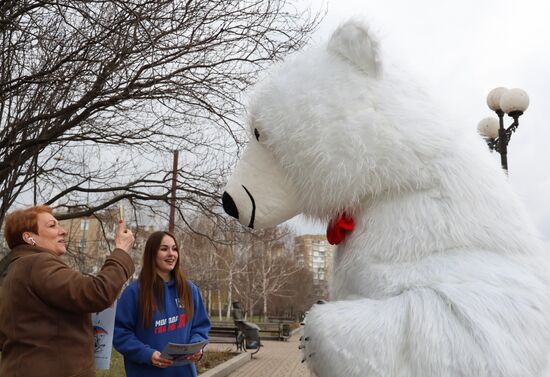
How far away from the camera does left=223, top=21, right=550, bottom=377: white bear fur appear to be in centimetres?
128

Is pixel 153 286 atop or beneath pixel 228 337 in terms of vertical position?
atop

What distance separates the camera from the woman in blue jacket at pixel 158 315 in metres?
2.80

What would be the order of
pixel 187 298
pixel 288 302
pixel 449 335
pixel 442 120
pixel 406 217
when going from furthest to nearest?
pixel 288 302
pixel 187 298
pixel 442 120
pixel 406 217
pixel 449 335

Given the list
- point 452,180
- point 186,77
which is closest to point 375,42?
point 452,180

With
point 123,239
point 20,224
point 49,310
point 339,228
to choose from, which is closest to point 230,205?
point 339,228

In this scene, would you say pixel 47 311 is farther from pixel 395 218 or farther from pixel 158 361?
pixel 395 218

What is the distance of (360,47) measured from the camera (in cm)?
170

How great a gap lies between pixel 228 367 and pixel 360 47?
27.2ft

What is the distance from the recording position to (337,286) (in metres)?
1.74

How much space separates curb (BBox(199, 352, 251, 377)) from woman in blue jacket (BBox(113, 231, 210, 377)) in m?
4.88

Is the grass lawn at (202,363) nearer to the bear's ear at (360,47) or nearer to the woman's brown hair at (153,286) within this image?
the woman's brown hair at (153,286)

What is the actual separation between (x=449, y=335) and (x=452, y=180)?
52cm

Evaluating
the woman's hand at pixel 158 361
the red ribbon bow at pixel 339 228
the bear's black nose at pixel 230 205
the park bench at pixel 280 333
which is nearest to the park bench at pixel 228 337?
the park bench at pixel 280 333

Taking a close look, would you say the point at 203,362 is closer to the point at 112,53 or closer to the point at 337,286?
the point at 112,53
